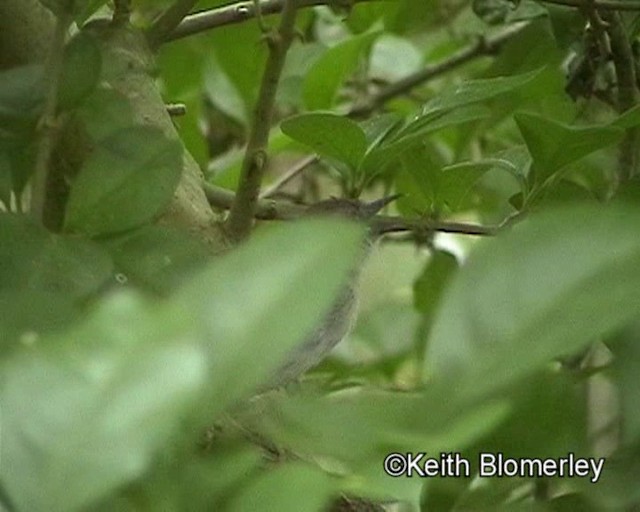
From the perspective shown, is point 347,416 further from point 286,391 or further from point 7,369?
point 286,391

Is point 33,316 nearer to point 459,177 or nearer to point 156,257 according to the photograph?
point 156,257

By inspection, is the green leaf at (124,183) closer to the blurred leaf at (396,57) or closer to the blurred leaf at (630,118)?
the blurred leaf at (630,118)

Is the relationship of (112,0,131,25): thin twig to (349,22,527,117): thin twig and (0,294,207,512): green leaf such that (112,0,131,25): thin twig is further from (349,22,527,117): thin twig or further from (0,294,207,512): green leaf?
(349,22,527,117): thin twig

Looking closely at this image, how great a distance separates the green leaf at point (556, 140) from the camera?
37cm

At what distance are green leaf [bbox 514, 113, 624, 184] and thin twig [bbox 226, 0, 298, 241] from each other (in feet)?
0.26

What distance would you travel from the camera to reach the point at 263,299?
6.8 inches

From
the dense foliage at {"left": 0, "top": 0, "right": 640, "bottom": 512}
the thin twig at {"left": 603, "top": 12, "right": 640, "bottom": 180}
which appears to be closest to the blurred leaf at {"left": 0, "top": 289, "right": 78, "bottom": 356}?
the dense foliage at {"left": 0, "top": 0, "right": 640, "bottom": 512}

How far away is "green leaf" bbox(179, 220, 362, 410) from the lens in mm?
170

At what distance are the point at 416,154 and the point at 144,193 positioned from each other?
184 millimetres

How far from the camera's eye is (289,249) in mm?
180

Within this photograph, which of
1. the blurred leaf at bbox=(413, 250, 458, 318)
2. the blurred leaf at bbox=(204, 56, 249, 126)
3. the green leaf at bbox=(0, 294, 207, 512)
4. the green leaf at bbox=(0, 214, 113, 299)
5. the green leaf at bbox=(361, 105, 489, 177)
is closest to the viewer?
the green leaf at bbox=(0, 294, 207, 512)

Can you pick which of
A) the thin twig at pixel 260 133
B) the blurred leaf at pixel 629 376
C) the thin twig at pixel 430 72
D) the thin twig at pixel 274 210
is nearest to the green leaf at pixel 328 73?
the thin twig at pixel 430 72

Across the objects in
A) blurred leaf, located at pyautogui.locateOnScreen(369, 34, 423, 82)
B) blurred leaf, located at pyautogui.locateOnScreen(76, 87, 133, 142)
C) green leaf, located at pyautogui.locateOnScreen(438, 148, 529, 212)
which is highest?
blurred leaf, located at pyautogui.locateOnScreen(76, 87, 133, 142)

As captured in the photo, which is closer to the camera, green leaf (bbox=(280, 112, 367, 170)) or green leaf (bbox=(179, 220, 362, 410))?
green leaf (bbox=(179, 220, 362, 410))
